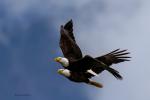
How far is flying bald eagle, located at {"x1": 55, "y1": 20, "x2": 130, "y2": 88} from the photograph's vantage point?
27.7 m

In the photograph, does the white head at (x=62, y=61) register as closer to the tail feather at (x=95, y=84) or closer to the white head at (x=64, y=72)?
the white head at (x=64, y=72)

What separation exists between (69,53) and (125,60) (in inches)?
121

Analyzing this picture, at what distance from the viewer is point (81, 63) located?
28219 mm

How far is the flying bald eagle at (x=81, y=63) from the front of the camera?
27667mm

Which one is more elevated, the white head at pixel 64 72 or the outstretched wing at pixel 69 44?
the outstretched wing at pixel 69 44

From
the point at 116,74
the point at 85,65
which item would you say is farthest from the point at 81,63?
the point at 116,74

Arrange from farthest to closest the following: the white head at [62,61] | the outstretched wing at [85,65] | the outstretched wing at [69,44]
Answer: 1. the outstretched wing at [69,44]
2. the white head at [62,61]
3. the outstretched wing at [85,65]

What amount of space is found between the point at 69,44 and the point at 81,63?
3.19 meters

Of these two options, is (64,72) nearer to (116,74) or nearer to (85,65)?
(85,65)

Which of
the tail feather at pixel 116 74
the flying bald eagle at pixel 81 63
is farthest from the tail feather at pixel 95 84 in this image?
the tail feather at pixel 116 74

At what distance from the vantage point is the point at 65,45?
31.2 m

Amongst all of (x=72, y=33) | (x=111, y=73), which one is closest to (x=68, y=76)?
(x=111, y=73)

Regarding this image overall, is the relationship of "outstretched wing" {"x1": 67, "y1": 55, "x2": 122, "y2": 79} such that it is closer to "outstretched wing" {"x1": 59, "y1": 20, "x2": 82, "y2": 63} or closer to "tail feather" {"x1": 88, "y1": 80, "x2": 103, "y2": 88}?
"tail feather" {"x1": 88, "y1": 80, "x2": 103, "y2": 88}

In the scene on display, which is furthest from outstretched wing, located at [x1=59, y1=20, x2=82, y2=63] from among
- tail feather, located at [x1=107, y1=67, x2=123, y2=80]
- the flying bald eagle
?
tail feather, located at [x1=107, y1=67, x2=123, y2=80]
